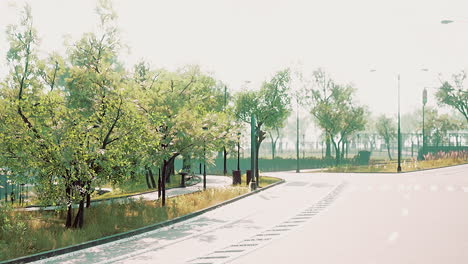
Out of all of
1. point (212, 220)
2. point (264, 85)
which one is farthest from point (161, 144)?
point (264, 85)

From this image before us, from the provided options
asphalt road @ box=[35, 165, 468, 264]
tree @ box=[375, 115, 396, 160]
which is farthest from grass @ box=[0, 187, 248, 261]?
tree @ box=[375, 115, 396, 160]

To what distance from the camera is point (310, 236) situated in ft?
41.1

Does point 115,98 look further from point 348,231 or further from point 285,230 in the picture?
point 348,231

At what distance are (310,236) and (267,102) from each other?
114ft

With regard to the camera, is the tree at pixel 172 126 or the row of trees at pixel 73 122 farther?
the tree at pixel 172 126

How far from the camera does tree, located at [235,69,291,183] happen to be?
45.8 meters

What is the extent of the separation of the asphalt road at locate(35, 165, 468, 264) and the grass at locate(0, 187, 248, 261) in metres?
0.89

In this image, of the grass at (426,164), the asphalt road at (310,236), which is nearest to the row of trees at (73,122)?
the asphalt road at (310,236)

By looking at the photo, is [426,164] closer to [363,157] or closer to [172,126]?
[363,157]

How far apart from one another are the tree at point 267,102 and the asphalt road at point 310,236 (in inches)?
1004

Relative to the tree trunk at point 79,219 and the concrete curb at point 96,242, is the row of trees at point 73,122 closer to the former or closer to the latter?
the tree trunk at point 79,219

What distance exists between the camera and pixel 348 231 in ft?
43.4

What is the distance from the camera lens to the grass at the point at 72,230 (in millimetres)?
11289

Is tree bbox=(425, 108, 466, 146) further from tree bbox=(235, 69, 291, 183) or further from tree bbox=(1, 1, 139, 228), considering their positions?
tree bbox=(1, 1, 139, 228)
